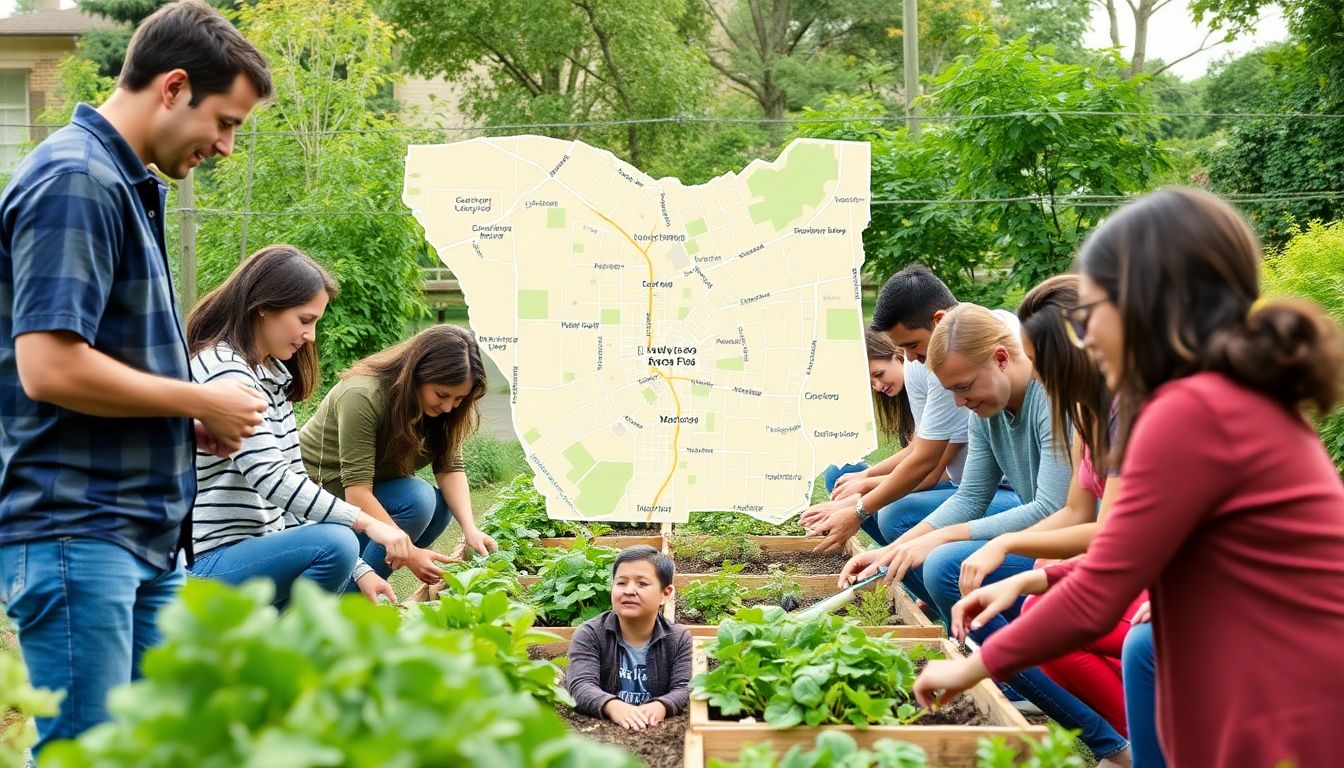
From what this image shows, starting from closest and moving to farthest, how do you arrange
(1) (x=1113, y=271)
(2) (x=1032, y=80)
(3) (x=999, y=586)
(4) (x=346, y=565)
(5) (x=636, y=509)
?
1. (1) (x=1113, y=271)
2. (3) (x=999, y=586)
3. (4) (x=346, y=565)
4. (5) (x=636, y=509)
5. (2) (x=1032, y=80)

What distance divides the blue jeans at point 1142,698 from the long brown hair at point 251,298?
8.49 ft

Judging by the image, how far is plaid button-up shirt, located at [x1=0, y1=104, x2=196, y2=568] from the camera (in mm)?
2352

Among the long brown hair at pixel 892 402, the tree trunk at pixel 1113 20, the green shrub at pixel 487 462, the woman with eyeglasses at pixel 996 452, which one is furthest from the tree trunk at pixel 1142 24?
the woman with eyeglasses at pixel 996 452

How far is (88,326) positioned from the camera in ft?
7.73

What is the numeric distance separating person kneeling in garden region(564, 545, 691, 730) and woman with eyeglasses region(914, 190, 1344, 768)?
2157 millimetres

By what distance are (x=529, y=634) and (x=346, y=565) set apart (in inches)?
48.9

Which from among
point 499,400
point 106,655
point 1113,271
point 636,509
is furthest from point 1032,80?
point 499,400

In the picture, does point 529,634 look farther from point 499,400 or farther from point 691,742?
point 499,400

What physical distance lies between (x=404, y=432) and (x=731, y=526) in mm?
2178

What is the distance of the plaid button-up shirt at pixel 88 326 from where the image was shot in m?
2.35

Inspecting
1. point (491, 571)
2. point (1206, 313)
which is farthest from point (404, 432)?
point (1206, 313)

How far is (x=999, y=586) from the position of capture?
269 centimetres

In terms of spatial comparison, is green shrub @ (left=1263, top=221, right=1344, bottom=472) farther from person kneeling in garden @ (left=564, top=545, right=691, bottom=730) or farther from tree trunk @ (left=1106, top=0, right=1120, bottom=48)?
tree trunk @ (left=1106, top=0, right=1120, bottom=48)

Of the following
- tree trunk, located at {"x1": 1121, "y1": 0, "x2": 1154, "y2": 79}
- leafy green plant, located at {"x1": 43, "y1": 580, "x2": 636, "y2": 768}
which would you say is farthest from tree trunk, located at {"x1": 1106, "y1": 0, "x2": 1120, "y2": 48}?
leafy green plant, located at {"x1": 43, "y1": 580, "x2": 636, "y2": 768}
